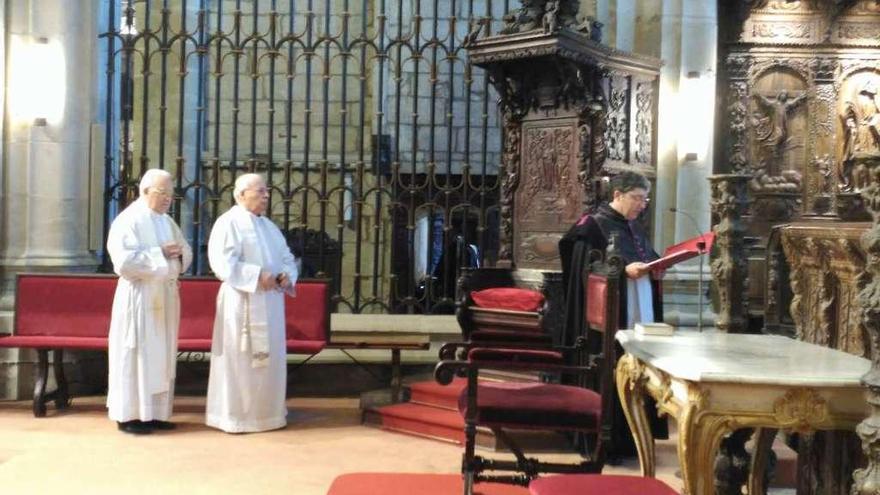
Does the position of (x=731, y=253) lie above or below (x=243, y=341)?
above

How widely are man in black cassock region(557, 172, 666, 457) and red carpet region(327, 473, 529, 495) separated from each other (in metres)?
0.88

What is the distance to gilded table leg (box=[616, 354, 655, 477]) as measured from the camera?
3.29 m

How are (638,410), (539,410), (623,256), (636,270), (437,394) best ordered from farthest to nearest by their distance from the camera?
1. (437,394)
2. (623,256)
3. (636,270)
4. (539,410)
5. (638,410)

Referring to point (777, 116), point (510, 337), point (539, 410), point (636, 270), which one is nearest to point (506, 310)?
point (510, 337)

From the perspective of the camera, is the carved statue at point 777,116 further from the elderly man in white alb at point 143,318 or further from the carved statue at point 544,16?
the elderly man in white alb at point 143,318

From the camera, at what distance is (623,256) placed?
5.09m

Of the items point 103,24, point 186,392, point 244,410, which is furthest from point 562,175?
point 103,24

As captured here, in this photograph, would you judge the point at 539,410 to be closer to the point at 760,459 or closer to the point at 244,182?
the point at 760,459

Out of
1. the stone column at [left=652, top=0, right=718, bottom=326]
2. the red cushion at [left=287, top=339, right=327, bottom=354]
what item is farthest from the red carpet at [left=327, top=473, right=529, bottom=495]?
the stone column at [left=652, top=0, right=718, bottom=326]

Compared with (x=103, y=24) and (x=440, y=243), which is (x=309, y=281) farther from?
(x=103, y=24)

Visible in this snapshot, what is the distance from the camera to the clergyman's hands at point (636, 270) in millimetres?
4852

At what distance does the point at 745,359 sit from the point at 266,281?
11.9 ft

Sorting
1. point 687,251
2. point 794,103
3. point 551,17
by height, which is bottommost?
point 687,251

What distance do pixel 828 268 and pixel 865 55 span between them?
4.28 m
